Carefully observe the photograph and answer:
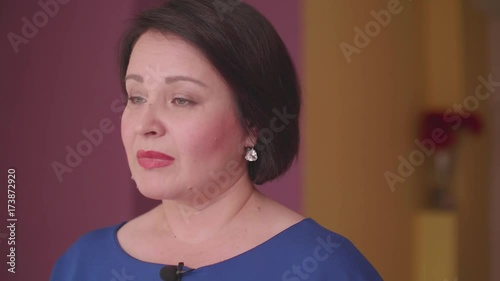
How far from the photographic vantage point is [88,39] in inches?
63.0

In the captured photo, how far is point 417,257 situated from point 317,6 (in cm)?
61

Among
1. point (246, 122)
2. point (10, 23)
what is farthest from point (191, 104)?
point (10, 23)

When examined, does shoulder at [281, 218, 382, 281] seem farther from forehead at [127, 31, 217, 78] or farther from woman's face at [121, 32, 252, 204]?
forehead at [127, 31, 217, 78]

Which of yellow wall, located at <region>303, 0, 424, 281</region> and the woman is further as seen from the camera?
yellow wall, located at <region>303, 0, 424, 281</region>

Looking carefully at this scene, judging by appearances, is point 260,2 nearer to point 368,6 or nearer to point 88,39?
point 368,6

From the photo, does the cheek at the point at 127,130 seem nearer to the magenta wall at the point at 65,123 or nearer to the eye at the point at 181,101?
the eye at the point at 181,101

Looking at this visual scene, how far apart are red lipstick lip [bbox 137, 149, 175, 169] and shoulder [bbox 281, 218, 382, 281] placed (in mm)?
231

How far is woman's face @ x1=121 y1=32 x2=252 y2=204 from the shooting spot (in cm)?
108
